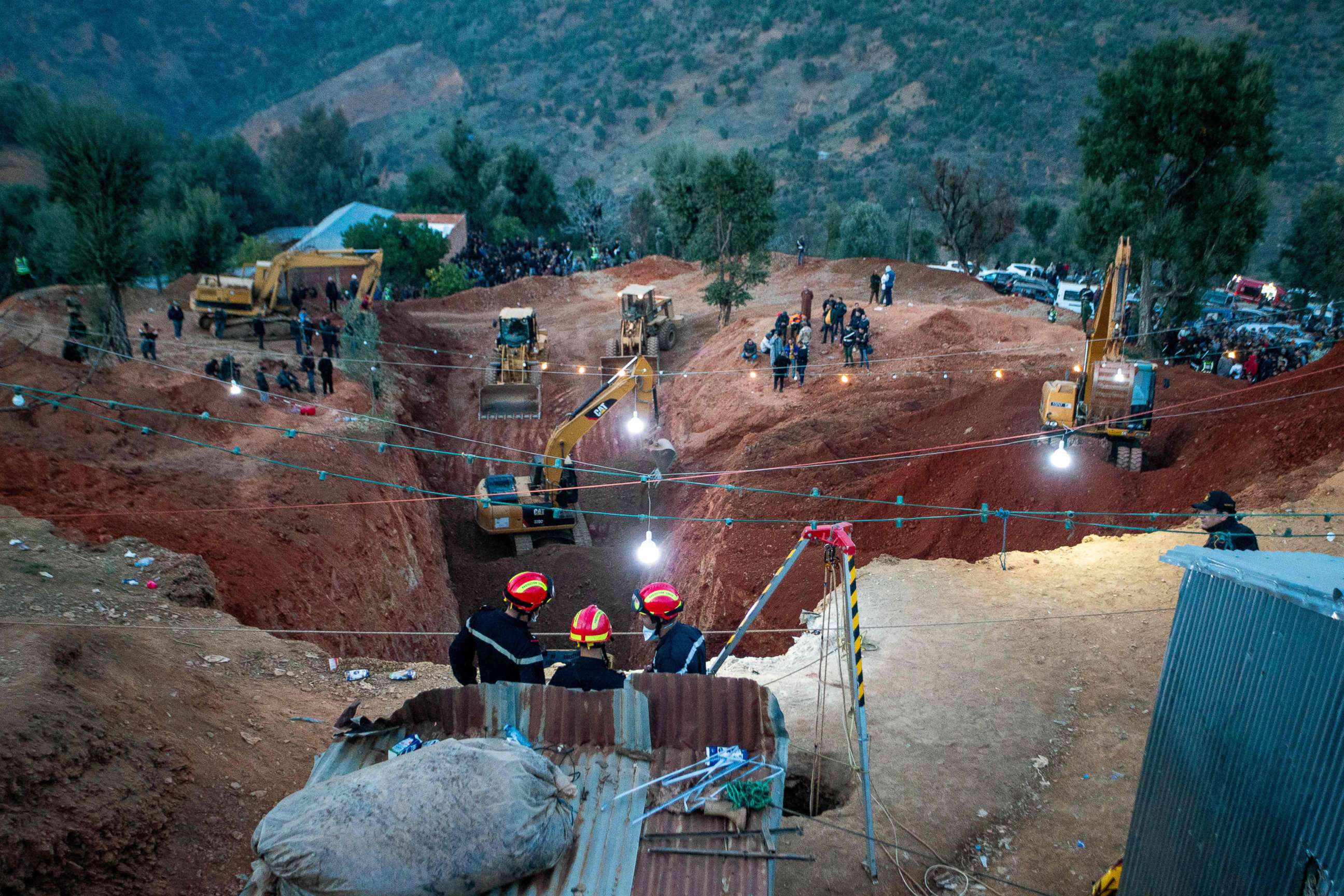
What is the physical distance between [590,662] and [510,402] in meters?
23.0

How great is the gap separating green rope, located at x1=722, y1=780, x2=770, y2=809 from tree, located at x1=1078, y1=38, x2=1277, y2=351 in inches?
1111

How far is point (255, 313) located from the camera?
31406mm

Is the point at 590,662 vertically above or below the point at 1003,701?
above

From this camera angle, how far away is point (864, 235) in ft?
190

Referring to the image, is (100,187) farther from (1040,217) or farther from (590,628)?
(1040,217)

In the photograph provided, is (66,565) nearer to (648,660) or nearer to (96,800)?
(96,800)

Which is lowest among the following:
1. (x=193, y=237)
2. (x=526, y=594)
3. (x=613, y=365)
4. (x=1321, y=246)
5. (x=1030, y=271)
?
(x=613, y=365)

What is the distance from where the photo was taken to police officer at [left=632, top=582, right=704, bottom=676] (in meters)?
8.29

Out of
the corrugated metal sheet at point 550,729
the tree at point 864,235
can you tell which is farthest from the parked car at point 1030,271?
the corrugated metal sheet at point 550,729

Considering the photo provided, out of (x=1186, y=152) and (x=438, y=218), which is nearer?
(x=1186, y=152)

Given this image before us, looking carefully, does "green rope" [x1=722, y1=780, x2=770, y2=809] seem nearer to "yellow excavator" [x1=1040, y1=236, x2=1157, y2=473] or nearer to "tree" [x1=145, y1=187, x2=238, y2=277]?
"yellow excavator" [x1=1040, y1=236, x2=1157, y2=473]

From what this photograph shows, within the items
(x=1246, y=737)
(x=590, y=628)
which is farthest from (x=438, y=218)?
(x=1246, y=737)

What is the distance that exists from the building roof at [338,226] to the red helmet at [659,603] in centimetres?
4699

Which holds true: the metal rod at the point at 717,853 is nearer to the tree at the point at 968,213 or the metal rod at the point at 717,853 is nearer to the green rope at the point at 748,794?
the green rope at the point at 748,794
